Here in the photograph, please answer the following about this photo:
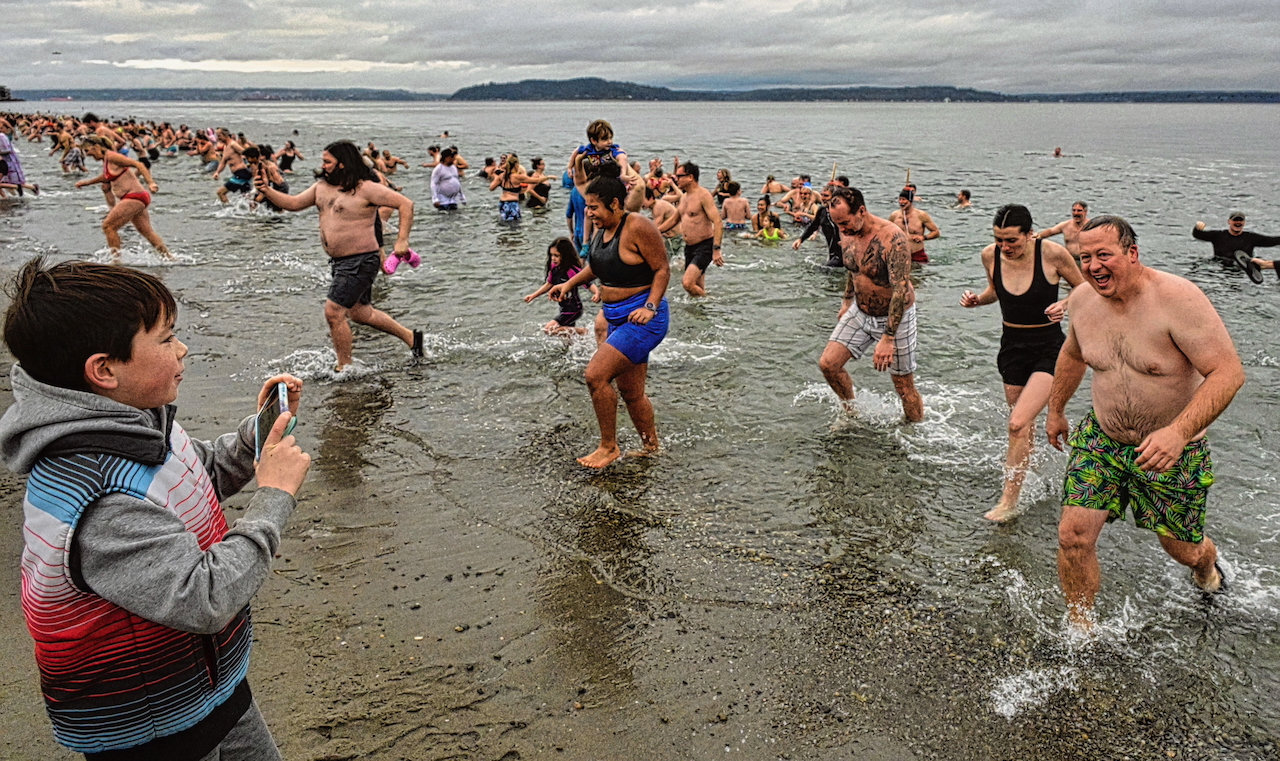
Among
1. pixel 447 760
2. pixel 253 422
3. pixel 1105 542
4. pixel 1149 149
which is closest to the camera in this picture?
pixel 253 422

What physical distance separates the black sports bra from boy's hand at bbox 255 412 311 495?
355 centimetres

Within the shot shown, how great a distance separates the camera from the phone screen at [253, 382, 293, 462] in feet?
5.99

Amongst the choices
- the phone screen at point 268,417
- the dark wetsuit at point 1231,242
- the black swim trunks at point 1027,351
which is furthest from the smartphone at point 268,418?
the dark wetsuit at point 1231,242

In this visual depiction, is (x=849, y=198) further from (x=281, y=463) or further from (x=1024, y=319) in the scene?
(x=281, y=463)

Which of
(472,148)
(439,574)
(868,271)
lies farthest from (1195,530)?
(472,148)

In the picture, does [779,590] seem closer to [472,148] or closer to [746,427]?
[746,427]

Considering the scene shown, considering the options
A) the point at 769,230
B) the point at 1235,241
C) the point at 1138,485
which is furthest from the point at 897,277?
the point at 1235,241

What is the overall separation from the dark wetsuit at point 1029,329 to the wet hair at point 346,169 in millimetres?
4873

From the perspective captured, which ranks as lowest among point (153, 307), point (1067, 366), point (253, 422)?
point (1067, 366)

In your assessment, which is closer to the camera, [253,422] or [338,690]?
[253,422]

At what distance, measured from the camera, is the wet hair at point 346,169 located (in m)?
6.59

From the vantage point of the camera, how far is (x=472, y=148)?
150ft

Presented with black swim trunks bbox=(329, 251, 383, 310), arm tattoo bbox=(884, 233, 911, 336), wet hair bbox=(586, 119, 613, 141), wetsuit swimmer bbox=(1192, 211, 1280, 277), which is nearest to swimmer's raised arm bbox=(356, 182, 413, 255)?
black swim trunks bbox=(329, 251, 383, 310)

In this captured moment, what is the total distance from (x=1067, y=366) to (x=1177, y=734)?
162 cm
